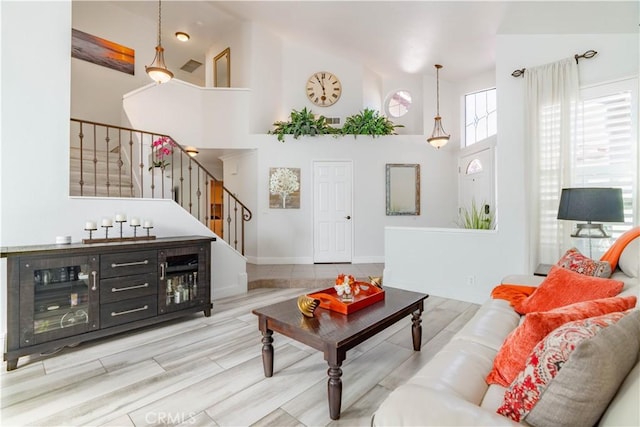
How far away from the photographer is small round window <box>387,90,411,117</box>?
6.96 meters

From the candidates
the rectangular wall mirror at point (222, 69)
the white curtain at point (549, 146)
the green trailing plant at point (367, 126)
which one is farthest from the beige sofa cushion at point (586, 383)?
the rectangular wall mirror at point (222, 69)

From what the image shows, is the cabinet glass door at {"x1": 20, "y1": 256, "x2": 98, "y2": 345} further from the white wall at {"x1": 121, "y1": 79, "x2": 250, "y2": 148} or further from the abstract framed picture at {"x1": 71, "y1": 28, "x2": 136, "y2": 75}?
the abstract framed picture at {"x1": 71, "y1": 28, "x2": 136, "y2": 75}

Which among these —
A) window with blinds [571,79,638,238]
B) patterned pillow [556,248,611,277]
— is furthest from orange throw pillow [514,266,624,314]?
window with blinds [571,79,638,238]

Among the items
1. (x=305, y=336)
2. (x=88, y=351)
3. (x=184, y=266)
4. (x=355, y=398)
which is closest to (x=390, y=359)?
(x=355, y=398)

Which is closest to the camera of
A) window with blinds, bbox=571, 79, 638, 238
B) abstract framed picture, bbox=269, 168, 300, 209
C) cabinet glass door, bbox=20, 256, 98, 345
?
cabinet glass door, bbox=20, 256, 98, 345

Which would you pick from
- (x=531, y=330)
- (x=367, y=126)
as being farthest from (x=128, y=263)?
(x=367, y=126)

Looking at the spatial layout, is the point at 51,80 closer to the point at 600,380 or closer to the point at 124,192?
the point at 124,192

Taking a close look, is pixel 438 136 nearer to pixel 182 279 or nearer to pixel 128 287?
pixel 182 279

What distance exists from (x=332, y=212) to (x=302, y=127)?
1791 millimetres

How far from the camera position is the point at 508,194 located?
146 inches

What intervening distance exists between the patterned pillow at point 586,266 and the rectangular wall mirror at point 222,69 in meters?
6.60

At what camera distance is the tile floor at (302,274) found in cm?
467

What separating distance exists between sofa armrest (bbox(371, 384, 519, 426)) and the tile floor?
360 cm

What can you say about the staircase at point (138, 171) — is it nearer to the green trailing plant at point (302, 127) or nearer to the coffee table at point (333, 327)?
the green trailing plant at point (302, 127)
